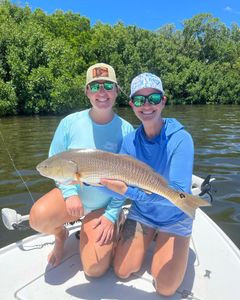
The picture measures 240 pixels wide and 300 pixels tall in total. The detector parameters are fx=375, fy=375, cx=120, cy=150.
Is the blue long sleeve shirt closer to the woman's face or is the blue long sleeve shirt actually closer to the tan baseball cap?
the woman's face

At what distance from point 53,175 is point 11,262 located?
1.16 meters

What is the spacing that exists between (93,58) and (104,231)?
3846cm

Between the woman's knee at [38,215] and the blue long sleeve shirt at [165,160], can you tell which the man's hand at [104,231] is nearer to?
the blue long sleeve shirt at [165,160]

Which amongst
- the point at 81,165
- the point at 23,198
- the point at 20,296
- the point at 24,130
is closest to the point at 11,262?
the point at 20,296

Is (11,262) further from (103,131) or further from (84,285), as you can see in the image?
(103,131)

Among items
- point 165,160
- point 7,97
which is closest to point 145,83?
point 165,160

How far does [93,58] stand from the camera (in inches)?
1585

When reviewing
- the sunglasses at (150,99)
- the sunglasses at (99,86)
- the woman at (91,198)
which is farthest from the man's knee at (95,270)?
the sunglasses at (99,86)

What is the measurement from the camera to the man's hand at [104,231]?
3.35m

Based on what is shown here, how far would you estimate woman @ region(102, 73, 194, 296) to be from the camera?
3.11 metres

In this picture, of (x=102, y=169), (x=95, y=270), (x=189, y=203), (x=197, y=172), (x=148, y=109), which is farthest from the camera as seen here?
(x=197, y=172)

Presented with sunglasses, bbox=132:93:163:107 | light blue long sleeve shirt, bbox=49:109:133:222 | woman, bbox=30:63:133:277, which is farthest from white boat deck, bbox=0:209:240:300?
sunglasses, bbox=132:93:163:107

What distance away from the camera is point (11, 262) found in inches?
142

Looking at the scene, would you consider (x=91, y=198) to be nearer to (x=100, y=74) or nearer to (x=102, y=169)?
(x=102, y=169)
